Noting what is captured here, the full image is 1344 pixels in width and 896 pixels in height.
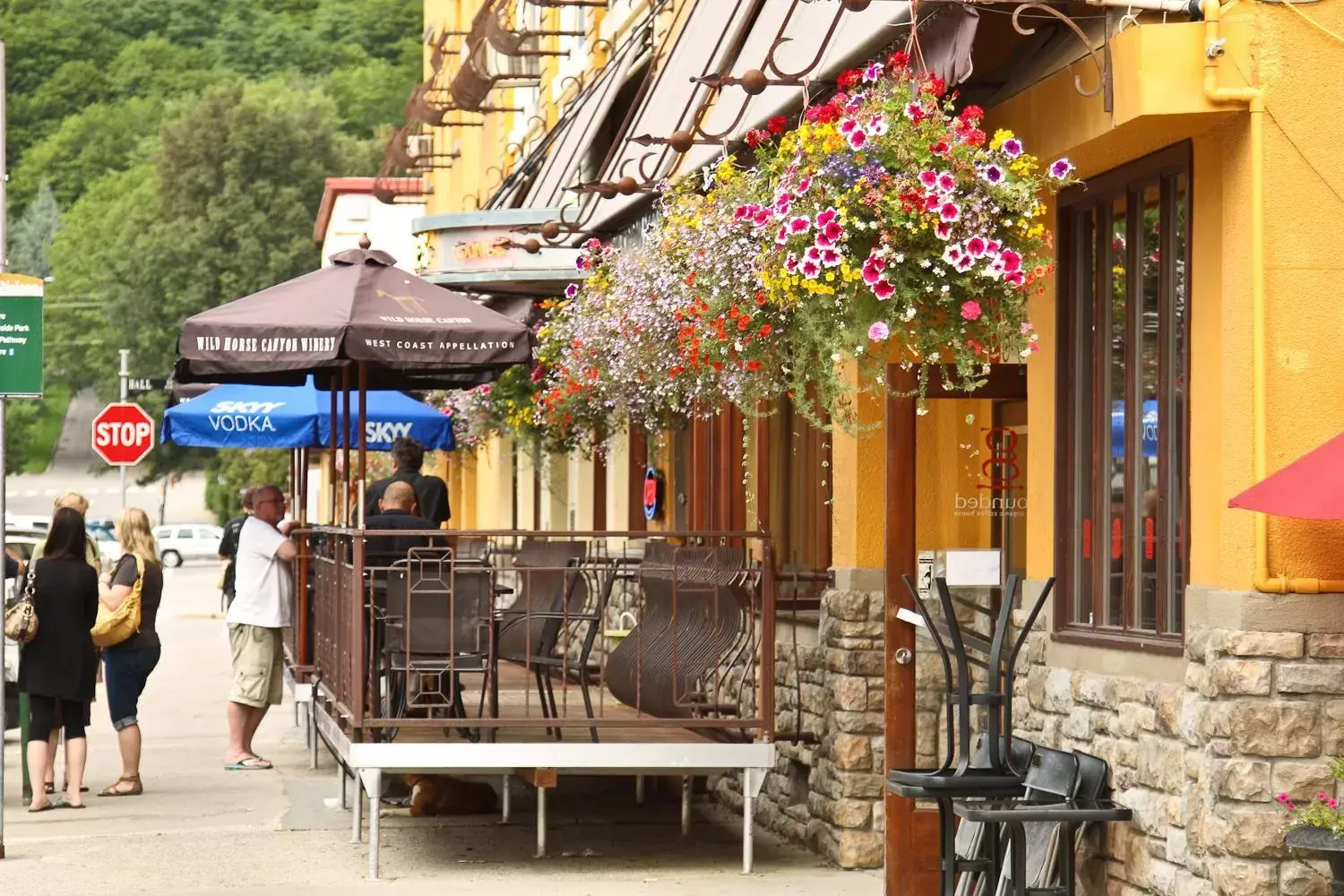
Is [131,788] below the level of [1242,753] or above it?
below

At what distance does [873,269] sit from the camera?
7.11 metres

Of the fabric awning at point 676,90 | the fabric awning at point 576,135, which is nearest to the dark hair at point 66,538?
the fabric awning at point 676,90

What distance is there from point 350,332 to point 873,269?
4.90 metres

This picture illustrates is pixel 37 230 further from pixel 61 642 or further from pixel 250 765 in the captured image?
pixel 61 642

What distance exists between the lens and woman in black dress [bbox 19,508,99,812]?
1288 centimetres

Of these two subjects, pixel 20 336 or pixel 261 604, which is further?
pixel 261 604

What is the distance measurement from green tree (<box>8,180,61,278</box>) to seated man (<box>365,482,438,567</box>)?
9671cm

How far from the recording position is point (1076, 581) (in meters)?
8.19

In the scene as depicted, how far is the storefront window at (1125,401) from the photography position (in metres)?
7.43

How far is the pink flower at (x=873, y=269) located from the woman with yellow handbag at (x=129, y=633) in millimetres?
7731

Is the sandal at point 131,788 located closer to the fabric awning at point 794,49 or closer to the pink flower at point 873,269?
the fabric awning at point 794,49

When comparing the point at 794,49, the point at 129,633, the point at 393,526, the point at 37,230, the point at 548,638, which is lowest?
the point at 129,633

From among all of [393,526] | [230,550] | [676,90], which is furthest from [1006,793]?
[230,550]

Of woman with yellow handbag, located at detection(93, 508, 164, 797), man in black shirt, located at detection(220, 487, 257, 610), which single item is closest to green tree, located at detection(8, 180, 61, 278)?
man in black shirt, located at detection(220, 487, 257, 610)
